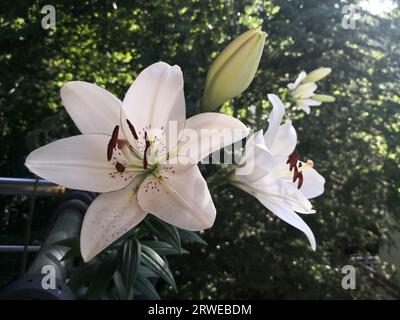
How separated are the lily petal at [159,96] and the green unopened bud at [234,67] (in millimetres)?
43

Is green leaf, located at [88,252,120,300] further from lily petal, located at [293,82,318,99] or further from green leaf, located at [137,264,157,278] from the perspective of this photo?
lily petal, located at [293,82,318,99]

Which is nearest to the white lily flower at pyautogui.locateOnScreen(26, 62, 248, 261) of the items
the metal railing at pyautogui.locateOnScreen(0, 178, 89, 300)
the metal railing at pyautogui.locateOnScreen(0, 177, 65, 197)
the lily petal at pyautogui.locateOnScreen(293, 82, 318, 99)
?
the metal railing at pyautogui.locateOnScreen(0, 178, 89, 300)

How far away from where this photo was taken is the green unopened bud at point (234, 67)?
0.41 metres

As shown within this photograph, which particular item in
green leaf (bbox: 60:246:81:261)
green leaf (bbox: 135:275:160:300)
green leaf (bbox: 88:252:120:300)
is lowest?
green leaf (bbox: 135:275:160:300)

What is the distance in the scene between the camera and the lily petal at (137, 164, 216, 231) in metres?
0.35

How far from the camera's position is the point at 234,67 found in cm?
41

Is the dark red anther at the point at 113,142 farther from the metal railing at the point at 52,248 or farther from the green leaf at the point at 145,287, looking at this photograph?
the green leaf at the point at 145,287

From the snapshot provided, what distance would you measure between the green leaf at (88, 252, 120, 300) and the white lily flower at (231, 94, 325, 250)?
179 mm

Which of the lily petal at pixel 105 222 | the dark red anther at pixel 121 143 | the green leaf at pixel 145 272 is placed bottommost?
the green leaf at pixel 145 272

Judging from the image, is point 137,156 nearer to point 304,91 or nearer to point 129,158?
point 129,158

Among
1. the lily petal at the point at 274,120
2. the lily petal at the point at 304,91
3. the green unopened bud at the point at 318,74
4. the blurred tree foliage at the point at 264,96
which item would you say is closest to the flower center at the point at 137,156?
the lily petal at the point at 274,120

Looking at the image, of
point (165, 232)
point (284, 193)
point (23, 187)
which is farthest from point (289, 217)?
point (23, 187)
